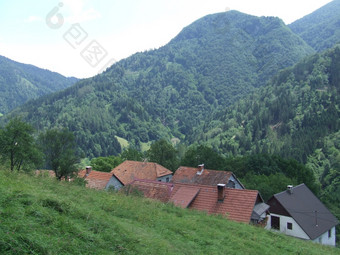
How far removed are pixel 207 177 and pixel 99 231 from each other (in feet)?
129

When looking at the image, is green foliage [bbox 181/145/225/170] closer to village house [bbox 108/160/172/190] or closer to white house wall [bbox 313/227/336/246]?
village house [bbox 108/160/172/190]

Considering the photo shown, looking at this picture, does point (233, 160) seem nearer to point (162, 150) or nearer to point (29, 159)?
point (162, 150)

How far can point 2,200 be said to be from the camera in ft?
26.1

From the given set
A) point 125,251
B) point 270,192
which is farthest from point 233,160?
point 125,251

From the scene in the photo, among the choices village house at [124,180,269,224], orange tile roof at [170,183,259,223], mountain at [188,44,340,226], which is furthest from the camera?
mountain at [188,44,340,226]

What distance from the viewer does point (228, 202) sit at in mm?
25672

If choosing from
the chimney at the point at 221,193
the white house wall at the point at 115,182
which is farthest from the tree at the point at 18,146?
the white house wall at the point at 115,182

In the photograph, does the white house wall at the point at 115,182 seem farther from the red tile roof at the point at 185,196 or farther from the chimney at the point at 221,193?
the chimney at the point at 221,193

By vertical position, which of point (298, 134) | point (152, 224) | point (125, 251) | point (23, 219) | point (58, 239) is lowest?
point (298, 134)

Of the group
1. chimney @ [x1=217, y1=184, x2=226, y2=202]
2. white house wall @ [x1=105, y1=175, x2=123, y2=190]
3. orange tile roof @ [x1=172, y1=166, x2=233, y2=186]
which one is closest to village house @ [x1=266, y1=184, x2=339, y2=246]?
orange tile roof @ [x1=172, y1=166, x2=233, y2=186]

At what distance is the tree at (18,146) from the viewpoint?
75.2ft

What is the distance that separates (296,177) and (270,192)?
47.7 feet

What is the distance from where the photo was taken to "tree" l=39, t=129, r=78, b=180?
29.1 metres

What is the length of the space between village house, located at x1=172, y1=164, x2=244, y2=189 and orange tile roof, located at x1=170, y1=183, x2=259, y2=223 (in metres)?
16.4
